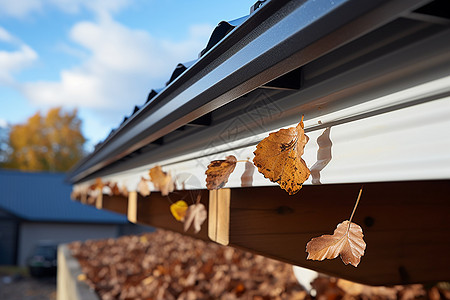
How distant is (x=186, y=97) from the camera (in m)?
1.33

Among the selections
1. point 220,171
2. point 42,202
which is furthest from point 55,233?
point 220,171

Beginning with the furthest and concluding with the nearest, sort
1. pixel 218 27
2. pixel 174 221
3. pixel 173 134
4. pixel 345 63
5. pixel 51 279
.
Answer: pixel 51 279
pixel 174 221
pixel 173 134
pixel 218 27
pixel 345 63

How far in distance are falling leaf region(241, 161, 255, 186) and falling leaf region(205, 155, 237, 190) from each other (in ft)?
0.12

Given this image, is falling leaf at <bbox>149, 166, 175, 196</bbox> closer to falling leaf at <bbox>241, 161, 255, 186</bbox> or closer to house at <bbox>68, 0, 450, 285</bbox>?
house at <bbox>68, 0, 450, 285</bbox>

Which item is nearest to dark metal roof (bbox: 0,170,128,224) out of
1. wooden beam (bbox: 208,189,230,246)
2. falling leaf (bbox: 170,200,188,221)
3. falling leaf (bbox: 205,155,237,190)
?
falling leaf (bbox: 170,200,188,221)

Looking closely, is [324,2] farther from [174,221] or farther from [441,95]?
[174,221]

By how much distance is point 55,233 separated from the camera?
25406 mm

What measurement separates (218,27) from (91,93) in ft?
215

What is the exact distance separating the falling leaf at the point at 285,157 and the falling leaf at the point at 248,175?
237 mm

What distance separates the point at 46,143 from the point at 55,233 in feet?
57.6

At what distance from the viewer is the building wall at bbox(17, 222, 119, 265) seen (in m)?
25.1

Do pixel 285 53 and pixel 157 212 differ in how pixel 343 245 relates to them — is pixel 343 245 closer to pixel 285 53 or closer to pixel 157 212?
pixel 285 53

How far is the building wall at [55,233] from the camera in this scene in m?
25.1

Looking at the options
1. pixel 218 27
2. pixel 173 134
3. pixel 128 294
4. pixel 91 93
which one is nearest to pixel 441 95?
pixel 218 27
